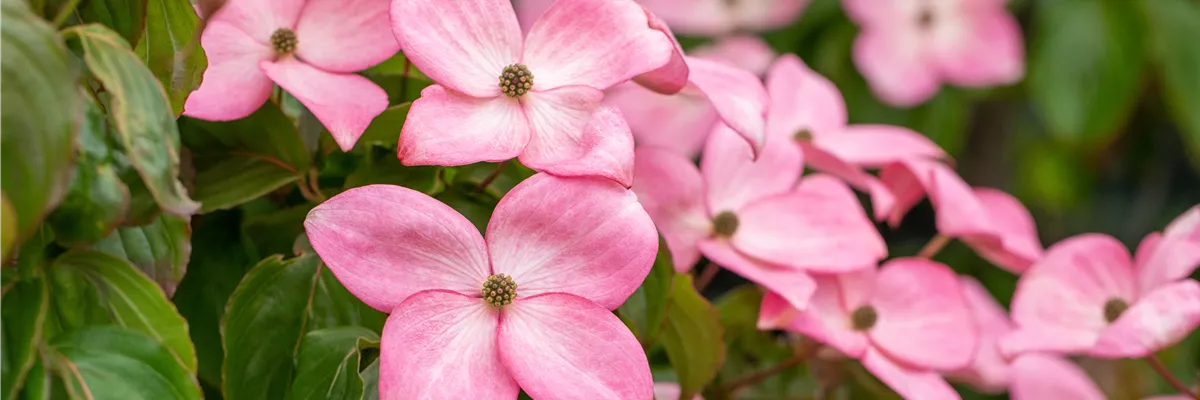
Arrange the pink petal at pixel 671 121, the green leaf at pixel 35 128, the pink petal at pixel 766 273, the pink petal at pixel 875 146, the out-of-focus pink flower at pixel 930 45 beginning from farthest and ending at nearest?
the out-of-focus pink flower at pixel 930 45
the pink petal at pixel 671 121
the pink petal at pixel 875 146
the pink petal at pixel 766 273
the green leaf at pixel 35 128

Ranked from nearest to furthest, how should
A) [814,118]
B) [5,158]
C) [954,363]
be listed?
[5,158] → [954,363] → [814,118]

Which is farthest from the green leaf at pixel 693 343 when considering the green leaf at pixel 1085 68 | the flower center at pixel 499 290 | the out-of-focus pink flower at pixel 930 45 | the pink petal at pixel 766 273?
the green leaf at pixel 1085 68

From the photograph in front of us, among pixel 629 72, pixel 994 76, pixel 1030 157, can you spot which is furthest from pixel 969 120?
pixel 629 72

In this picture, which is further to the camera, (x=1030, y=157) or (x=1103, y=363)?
(x=1030, y=157)

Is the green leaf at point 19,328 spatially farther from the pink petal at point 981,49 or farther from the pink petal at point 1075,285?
the pink petal at point 981,49

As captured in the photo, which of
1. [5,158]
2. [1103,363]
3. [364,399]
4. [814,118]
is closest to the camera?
[5,158]

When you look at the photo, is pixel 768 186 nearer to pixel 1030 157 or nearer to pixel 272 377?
pixel 272 377

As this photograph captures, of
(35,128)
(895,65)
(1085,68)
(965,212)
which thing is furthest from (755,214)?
(1085,68)

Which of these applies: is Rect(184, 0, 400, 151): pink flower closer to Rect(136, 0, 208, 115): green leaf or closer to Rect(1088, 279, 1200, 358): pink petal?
Rect(136, 0, 208, 115): green leaf
